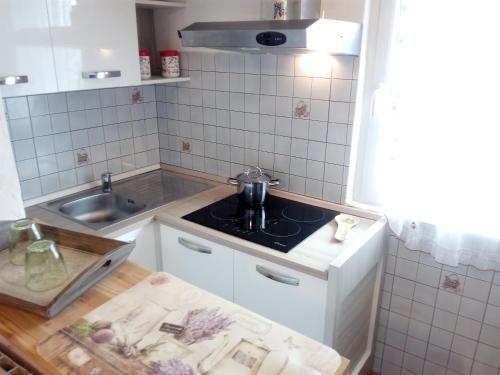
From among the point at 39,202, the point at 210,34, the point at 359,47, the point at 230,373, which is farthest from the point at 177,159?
the point at 230,373

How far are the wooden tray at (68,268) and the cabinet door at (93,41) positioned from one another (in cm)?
76

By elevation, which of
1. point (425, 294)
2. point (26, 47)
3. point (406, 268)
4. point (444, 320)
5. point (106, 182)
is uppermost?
point (26, 47)

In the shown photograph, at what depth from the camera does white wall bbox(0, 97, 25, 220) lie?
130 centimetres

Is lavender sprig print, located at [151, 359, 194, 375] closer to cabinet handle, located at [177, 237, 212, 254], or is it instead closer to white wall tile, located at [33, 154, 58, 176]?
cabinet handle, located at [177, 237, 212, 254]

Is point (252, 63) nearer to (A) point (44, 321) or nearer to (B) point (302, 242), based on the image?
(B) point (302, 242)

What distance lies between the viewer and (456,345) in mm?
1884

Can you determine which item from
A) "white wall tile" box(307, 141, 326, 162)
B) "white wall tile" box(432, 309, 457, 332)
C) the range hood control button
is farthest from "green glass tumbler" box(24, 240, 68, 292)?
"white wall tile" box(432, 309, 457, 332)

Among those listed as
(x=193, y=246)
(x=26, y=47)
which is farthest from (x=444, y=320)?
(x=26, y=47)

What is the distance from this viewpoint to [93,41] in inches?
70.1

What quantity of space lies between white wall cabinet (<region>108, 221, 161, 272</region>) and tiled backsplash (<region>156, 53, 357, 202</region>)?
0.56 m

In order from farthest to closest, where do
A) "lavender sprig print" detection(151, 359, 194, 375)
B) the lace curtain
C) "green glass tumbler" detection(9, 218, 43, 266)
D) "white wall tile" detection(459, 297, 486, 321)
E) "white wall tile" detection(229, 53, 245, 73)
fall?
"white wall tile" detection(229, 53, 245, 73)
"white wall tile" detection(459, 297, 486, 321)
the lace curtain
"green glass tumbler" detection(9, 218, 43, 266)
"lavender sprig print" detection(151, 359, 194, 375)

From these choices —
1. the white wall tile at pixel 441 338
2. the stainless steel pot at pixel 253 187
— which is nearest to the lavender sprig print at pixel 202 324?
the stainless steel pot at pixel 253 187

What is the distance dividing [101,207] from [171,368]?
1534 mm

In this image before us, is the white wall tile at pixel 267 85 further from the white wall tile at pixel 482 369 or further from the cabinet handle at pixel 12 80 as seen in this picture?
the white wall tile at pixel 482 369
